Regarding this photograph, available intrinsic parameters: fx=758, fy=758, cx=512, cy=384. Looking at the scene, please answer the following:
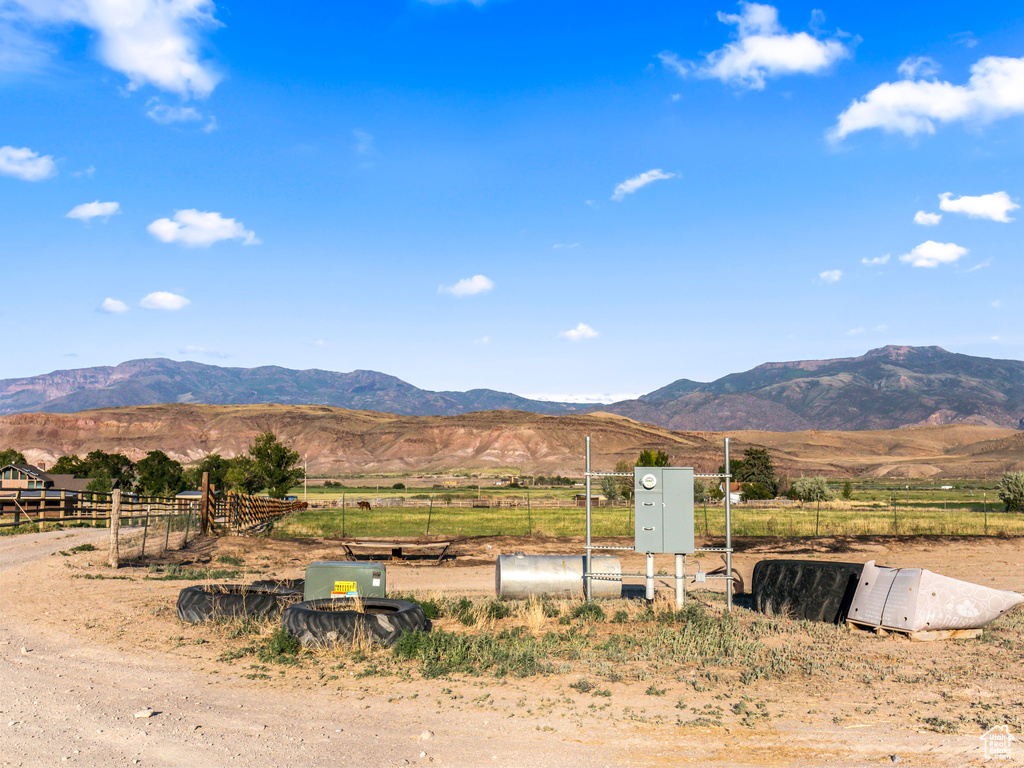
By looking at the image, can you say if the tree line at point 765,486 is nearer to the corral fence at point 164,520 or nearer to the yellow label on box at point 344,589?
the corral fence at point 164,520

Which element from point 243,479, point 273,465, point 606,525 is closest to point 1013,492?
point 606,525

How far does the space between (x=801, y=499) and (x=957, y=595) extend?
60654 mm

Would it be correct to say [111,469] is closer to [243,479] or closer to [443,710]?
[243,479]

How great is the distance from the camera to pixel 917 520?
39.5m

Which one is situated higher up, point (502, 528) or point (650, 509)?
point (650, 509)

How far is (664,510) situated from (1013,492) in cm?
5238

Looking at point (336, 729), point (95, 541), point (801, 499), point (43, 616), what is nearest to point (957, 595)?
point (336, 729)

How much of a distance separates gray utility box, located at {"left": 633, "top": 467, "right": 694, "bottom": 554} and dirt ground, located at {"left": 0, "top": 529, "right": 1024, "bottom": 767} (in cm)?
308

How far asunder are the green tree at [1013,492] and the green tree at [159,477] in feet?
230

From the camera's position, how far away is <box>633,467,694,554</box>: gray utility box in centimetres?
1341

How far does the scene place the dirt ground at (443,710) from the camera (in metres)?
6.68

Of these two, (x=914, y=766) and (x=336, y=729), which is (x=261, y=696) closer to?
(x=336, y=729)

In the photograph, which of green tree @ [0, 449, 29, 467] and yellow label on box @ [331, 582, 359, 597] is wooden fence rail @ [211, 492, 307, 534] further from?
green tree @ [0, 449, 29, 467]

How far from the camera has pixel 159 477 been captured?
76188mm
